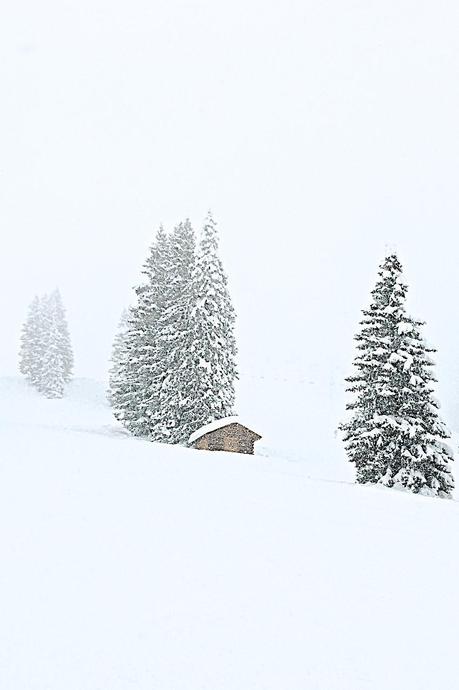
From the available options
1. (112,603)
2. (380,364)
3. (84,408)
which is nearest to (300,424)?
(84,408)

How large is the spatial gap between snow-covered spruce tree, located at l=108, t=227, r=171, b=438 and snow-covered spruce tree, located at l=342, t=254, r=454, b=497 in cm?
1355

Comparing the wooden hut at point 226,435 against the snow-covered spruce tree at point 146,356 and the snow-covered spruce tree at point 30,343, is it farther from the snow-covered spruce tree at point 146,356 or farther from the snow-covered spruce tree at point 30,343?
the snow-covered spruce tree at point 30,343

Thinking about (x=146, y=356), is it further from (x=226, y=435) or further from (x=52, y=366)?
(x=52, y=366)

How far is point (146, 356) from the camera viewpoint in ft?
113

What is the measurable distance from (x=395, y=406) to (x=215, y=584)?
49.3ft

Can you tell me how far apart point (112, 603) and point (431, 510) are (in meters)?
9.67

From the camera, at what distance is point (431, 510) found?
1461cm

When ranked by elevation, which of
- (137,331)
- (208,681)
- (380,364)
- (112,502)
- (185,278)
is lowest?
(208,681)

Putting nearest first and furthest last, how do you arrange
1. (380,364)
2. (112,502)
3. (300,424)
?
(112,502) → (380,364) → (300,424)

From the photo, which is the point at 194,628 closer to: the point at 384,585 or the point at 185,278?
the point at 384,585

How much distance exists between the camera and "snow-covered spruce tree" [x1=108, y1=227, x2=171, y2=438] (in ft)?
110

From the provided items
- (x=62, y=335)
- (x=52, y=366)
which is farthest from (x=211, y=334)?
(x=62, y=335)

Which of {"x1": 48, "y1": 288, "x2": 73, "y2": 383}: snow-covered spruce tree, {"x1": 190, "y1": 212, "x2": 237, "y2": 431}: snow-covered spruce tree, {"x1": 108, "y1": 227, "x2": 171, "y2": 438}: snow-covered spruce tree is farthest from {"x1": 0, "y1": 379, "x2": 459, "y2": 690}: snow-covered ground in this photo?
{"x1": 48, "y1": 288, "x2": 73, "y2": 383}: snow-covered spruce tree

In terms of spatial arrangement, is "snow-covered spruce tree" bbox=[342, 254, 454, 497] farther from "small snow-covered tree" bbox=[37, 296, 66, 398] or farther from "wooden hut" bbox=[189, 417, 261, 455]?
"small snow-covered tree" bbox=[37, 296, 66, 398]
